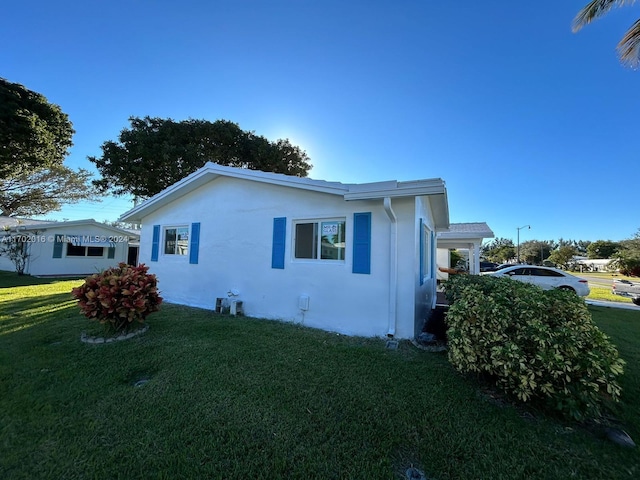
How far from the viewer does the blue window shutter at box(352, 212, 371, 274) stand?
5.98 m

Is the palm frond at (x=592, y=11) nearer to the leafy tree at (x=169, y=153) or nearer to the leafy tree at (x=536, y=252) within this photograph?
the leafy tree at (x=169, y=153)

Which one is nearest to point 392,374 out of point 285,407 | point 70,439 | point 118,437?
point 285,407

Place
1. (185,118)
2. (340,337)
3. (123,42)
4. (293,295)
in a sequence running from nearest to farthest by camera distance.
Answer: (340,337), (293,295), (123,42), (185,118)

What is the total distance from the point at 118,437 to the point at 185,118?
18.9m

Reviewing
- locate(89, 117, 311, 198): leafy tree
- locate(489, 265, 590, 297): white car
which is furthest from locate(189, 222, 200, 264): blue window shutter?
locate(489, 265, 590, 297): white car

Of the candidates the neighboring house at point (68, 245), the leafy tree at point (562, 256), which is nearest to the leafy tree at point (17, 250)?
the neighboring house at point (68, 245)

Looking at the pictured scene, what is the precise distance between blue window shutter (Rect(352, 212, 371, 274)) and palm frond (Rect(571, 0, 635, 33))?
844 cm

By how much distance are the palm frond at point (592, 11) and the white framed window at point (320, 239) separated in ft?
29.3

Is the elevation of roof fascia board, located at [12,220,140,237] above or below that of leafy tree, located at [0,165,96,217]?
below

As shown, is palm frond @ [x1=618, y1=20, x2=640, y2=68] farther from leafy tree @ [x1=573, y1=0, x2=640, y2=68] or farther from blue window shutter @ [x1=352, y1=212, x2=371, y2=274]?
blue window shutter @ [x1=352, y1=212, x2=371, y2=274]

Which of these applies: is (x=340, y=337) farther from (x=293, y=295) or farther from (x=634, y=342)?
(x=634, y=342)

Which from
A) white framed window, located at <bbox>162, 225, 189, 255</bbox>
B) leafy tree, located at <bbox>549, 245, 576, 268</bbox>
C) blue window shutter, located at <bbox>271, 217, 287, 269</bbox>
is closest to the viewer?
blue window shutter, located at <bbox>271, 217, 287, 269</bbox>

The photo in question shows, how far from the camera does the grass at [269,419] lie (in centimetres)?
236

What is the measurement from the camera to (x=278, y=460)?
240cm
